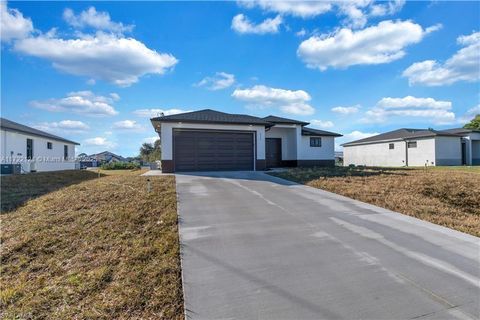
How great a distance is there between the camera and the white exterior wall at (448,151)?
23.6m

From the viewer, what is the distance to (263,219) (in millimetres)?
5727

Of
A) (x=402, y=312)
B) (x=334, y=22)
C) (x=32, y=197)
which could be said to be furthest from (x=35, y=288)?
(x=334, y=22)

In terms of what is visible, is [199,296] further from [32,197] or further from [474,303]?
[32,197]

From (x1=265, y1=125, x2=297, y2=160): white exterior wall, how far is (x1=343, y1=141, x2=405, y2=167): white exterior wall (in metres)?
13.8

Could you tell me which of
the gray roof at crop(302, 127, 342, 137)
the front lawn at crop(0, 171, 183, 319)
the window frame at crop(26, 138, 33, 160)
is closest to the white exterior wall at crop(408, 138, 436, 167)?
the gray roof at crop(302, 127, 342, 137)

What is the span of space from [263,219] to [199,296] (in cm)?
291

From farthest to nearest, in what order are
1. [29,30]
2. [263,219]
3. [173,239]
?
[29,30] → [263,219] → [173,239]

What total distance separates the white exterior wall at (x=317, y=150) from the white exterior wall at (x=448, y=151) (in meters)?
10.4

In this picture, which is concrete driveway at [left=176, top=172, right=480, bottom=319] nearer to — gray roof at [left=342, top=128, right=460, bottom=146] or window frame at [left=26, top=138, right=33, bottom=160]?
window frame at [left=26, top=138, right=33, bottom=160]

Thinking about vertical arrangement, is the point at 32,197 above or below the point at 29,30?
below

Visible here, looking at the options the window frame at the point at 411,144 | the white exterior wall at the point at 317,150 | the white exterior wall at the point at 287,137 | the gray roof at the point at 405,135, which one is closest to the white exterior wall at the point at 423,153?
the window frame at the point at 411,144

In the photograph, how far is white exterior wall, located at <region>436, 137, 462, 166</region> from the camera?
23.6m

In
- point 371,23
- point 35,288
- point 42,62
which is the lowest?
point 35,288

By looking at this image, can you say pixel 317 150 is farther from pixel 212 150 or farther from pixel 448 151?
pixel 448 151
